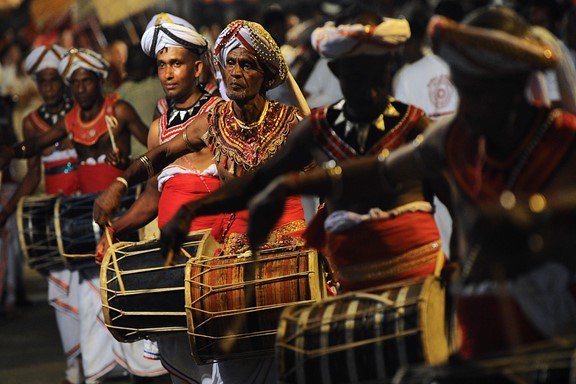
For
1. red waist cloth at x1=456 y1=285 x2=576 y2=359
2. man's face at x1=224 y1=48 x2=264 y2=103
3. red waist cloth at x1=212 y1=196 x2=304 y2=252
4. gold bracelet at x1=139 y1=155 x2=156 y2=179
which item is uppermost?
man's face at x1=224 y1=48 x2=264 y2=103

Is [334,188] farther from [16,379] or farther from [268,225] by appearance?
[16,379]

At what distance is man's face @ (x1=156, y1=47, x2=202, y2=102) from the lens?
903 centimetres

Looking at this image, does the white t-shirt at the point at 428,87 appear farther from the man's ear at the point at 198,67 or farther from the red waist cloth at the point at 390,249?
the red waist cloth at the point at 390,249

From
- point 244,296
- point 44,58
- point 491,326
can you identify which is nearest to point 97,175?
point 44,58

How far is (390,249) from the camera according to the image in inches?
240

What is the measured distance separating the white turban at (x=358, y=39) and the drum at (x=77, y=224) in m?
4.46

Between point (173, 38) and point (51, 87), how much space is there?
395 centimetres

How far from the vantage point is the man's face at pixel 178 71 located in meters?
9.03

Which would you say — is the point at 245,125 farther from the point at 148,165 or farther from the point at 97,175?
the point at 97,175

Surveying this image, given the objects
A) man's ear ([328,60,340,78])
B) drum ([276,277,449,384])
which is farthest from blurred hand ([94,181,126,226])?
drum ([276,277,449,384])

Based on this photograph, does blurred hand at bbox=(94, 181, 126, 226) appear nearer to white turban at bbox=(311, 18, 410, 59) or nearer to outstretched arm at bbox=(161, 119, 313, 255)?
outstretched arm at bbox=(161, 119, 313, 255)

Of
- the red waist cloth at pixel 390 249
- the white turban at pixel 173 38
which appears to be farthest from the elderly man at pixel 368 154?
the white turban at pixel 173 38

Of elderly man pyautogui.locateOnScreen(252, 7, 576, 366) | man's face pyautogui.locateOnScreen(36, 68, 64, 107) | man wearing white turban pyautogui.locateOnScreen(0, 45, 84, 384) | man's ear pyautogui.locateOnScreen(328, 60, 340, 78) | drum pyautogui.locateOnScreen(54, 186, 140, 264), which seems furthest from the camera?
man's face pyautogui.locateOnScreen(36, 68, 64, 107)

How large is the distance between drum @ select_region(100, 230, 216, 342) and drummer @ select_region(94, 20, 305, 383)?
0.27m
